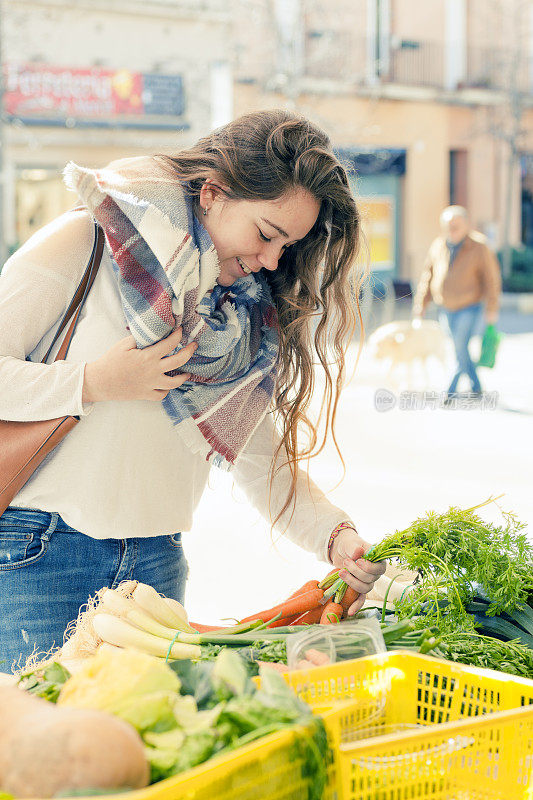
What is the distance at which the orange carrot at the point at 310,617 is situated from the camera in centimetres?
197

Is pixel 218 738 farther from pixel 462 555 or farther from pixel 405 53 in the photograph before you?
pixel 405 53

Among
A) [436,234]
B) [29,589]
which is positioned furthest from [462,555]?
[436,234]

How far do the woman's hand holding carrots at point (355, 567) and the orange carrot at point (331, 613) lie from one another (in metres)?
0.02

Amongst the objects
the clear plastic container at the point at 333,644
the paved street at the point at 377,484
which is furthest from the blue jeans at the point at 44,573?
the paved street at the point at 377,484

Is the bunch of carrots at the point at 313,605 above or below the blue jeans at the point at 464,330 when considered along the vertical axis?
above

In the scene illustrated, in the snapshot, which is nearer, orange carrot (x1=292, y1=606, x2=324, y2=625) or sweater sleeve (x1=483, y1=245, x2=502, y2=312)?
orange carrot (x1=292, y1=606, x2=324, y2=625)

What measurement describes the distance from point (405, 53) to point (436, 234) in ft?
14.7

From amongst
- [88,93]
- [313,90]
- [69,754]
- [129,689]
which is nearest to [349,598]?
[129,689]

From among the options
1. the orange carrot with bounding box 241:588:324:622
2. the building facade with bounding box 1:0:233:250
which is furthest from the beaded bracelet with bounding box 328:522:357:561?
the building facade with bounding box 1:0:233:250

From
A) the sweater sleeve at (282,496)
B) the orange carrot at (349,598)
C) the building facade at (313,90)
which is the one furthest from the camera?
the building facade at (313,90)

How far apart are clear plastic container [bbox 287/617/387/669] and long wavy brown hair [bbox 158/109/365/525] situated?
0.41m

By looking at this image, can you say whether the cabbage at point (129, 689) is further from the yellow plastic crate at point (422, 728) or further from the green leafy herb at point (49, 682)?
the yellow plastic crate at point (422, 728)

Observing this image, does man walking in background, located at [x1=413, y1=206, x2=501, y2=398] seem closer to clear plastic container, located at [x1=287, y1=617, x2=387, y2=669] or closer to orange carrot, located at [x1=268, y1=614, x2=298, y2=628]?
orange carrot, located at [x1=268, y1=614, x2=298, y2=628]

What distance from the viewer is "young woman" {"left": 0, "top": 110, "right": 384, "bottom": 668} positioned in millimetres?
1864
